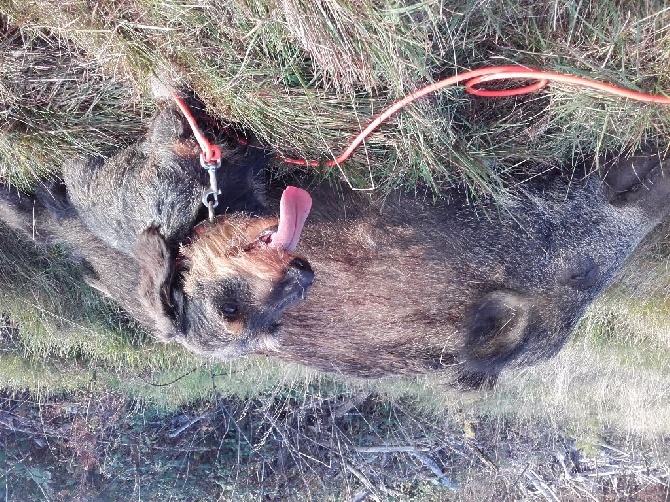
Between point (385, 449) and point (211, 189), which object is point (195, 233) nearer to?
point (211, 189)

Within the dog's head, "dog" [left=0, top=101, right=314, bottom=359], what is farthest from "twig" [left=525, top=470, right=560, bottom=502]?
the dog's head

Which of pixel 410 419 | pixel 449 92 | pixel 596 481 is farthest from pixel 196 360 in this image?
pixel 596 481

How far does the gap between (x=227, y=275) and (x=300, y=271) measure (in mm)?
302

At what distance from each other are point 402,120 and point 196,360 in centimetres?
395

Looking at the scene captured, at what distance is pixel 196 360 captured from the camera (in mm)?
6250

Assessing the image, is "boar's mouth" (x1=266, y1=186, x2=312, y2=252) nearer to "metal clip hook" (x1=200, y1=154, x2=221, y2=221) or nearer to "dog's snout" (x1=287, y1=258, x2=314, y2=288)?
"dog's snout" (x1=287, y1=258, x2=314, y2=288)

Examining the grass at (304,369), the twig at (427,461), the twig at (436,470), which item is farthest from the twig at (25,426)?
the twig at (436,470)

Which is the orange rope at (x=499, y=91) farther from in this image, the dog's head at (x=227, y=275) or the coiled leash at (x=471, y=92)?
the dog's head at (x=227, y=275)

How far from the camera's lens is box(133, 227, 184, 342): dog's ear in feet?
8.70

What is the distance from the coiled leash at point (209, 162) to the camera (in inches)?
109

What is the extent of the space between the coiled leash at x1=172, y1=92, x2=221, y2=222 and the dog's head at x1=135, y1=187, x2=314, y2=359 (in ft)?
0.27

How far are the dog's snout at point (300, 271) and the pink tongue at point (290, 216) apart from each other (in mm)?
73

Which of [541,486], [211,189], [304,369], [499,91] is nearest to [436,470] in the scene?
[541,486]

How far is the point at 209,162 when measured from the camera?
111 inches
